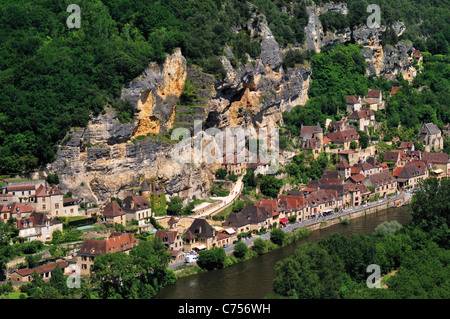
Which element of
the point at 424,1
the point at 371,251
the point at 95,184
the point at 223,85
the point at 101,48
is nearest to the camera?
the point at 371,251

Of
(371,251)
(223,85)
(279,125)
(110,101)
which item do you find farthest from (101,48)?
(371,251)

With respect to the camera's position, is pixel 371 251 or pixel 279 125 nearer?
pixel 371 251

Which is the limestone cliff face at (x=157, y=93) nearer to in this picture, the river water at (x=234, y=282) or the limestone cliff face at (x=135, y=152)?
the limestone cliff face at (x=135, y=152)

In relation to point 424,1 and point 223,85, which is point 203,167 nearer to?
point 223,85

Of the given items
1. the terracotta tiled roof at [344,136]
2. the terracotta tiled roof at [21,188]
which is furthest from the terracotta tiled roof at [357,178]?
the terracotta tiled roof at [21,188]

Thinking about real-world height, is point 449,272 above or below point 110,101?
below

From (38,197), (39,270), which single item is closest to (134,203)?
(38,197)

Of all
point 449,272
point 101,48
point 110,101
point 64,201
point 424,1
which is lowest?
point 449,272
